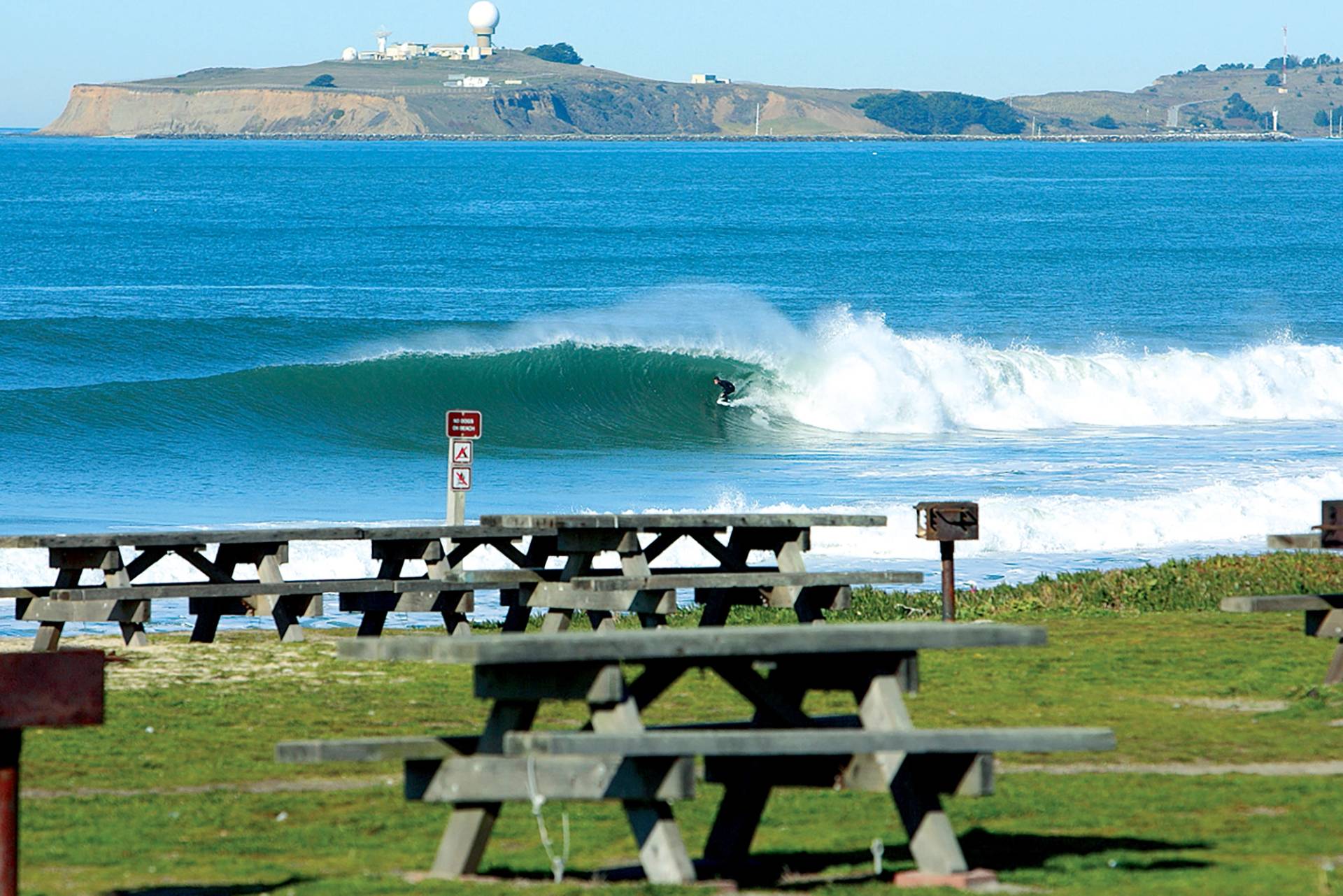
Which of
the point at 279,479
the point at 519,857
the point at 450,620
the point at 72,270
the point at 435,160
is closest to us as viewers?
the point at 519,857

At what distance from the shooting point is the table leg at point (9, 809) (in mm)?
5090

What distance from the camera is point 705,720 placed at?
899 centimetres

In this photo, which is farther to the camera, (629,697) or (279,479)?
(279,479)

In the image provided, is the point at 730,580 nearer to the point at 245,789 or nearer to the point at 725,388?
the point at 245,789

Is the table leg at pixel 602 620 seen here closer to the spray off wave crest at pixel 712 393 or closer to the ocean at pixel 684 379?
the ocean at pixel 684 379

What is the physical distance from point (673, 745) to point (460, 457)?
8.60m

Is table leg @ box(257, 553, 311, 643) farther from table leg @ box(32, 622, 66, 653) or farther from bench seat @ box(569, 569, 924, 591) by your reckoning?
bench seat @ box(569, 569, 924, 591)

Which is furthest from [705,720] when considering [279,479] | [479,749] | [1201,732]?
[279,479]

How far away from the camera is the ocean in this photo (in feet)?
78.7

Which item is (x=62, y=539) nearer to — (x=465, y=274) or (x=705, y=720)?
(x=705, y=720)

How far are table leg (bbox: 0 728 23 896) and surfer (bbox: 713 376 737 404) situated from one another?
3111 centimetres

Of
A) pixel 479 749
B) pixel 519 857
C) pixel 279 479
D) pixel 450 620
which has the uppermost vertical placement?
pixel 479 749

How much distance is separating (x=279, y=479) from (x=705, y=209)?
8560 cm

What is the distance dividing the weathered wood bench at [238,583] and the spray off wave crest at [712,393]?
18941 mm
